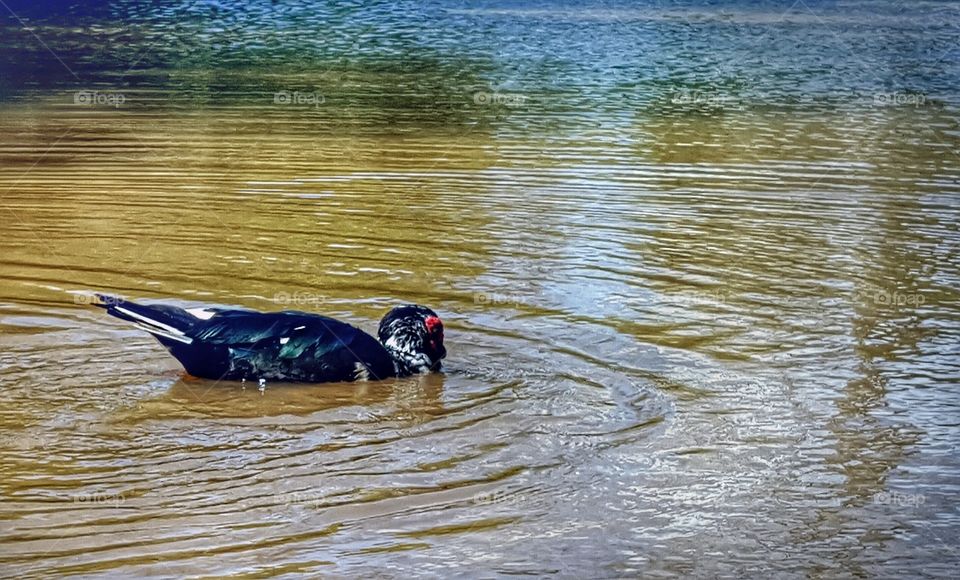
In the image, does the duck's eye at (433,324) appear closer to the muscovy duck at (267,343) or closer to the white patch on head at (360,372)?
the muscovy duck at (267,343)

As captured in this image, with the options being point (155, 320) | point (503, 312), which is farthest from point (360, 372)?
point (503, 312)

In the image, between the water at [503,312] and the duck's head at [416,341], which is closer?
the water at [503,312]

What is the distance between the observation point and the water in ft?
18.5

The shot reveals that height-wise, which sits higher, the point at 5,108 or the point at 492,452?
the point at 5,108

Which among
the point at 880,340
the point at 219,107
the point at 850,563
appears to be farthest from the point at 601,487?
the point at 219,107

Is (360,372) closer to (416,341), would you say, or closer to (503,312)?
(416,341)

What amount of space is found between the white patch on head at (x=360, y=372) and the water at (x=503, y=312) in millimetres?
68

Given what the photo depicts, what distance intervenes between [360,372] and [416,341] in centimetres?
32

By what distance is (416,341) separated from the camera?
24.6 ft

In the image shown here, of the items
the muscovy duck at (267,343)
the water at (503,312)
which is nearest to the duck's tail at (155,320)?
the muscovy duck at (267,343)

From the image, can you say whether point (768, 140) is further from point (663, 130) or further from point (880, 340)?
point (880, 340)

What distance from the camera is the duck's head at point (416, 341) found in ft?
24.5

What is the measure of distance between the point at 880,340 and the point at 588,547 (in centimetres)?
343

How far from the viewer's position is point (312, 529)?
18.2 feet
